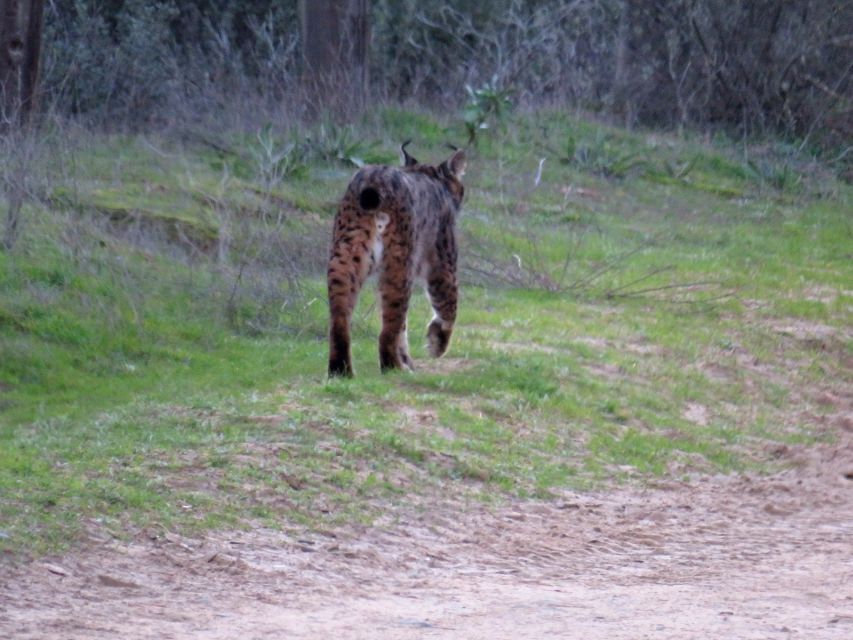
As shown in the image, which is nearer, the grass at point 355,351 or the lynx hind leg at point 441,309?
the grass at point 355,351

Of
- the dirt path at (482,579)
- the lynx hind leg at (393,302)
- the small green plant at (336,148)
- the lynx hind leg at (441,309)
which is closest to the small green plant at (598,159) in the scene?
the small green plant at (336,148)

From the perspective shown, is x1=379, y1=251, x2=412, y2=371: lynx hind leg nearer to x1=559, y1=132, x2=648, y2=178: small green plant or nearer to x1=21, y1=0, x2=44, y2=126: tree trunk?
x1=21, y1=0, x2=44, y2=126: tree trunk

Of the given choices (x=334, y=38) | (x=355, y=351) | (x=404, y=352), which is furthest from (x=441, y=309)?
(x=334, y=38)

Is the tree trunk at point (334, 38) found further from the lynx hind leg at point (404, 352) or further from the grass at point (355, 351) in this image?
the lynx hind leg at point (404, 352)

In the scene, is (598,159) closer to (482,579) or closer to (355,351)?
(355,351)

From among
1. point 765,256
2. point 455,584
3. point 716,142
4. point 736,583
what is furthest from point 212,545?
point 716,142

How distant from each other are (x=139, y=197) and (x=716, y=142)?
522 inches

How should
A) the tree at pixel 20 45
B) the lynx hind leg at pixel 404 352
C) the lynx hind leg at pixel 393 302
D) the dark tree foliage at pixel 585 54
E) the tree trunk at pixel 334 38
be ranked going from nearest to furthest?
the lynx hind leg at pixel 393 302, the lynx hind leg at pixel 404 352, the tree at pixel 20 45, the tree trunk at pixel 334 38, the dark tree foliage at pixel 585 54

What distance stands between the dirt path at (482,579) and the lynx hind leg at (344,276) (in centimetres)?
211

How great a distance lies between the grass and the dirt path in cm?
33

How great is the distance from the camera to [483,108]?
69.4 ft

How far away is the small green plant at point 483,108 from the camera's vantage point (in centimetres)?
2095

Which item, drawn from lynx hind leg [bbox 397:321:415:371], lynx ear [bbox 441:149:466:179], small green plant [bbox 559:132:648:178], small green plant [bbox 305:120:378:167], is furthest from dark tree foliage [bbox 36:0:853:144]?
lynx hind leg [bbox 397:321:415:371]

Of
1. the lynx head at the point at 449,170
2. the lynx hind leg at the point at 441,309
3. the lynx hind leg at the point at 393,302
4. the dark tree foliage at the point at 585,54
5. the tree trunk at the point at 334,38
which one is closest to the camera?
the lynx hind leg at the point at 393,302
